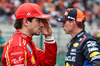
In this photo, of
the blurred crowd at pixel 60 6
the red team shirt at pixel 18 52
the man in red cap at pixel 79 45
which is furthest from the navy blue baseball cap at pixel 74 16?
the blurred crowd at pixel 60 6

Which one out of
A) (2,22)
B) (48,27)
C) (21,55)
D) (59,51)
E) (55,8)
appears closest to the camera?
(21,55)

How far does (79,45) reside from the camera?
2.71 meters

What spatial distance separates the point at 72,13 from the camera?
3.05 m

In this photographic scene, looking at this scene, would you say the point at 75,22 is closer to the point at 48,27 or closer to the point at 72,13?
the point at 72,13

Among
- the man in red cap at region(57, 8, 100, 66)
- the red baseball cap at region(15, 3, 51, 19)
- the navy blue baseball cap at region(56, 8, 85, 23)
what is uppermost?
the red baseball cap at region(15, 3, 51, 19)

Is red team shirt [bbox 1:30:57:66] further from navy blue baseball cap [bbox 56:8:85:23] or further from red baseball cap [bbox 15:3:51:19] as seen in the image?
navy blue baseball cap [bbox 56:8:85:23]

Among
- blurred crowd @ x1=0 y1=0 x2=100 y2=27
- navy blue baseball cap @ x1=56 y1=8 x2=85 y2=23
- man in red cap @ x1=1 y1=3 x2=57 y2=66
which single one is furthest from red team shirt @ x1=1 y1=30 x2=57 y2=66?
blurred crowd @ x1=0 y1=0 x2=100 y2=27

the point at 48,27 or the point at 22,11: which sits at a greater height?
the point at 22,11

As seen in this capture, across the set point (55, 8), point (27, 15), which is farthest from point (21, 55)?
point (55, 8)

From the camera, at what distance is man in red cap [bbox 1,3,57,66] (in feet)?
6.98

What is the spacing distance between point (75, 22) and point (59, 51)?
12.4 feet

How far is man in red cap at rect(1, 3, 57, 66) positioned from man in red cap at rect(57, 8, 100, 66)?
1.10ft

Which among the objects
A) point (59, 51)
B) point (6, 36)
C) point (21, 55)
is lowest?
point (59, 51)

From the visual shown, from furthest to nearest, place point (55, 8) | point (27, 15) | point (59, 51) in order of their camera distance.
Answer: point (55, 8)
point (59, 51)
point (27, 15)
